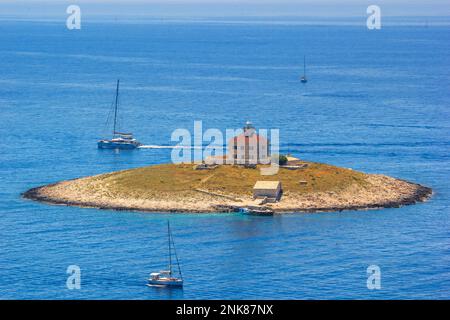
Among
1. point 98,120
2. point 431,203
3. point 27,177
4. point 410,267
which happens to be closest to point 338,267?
point 410,267

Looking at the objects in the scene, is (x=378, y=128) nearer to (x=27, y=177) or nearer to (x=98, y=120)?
(x=98, y=120)

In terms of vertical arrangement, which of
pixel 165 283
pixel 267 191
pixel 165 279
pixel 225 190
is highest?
pixel 267 191

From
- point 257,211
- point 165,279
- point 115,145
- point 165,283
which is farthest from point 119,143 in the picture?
point 165,283

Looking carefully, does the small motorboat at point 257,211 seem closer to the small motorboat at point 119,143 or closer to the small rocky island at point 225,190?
the small rocky island at point 225,190

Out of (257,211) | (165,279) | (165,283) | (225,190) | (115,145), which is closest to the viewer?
(165,283)

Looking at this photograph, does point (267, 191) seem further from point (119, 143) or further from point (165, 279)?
point (119, 143)
